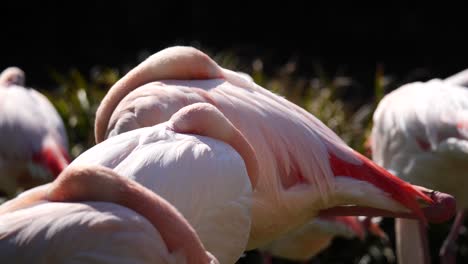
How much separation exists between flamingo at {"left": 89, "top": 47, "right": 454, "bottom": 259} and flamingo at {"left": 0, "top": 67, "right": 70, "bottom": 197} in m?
1.55

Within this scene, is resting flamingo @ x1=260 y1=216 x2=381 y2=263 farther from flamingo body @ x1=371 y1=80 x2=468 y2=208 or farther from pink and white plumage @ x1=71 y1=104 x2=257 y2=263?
pink and white plumage @ x1=71 y1=104 x2=257 y2=263

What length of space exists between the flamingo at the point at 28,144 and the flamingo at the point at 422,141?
1.53 m

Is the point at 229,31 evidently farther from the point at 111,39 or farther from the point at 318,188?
the point at 318,188

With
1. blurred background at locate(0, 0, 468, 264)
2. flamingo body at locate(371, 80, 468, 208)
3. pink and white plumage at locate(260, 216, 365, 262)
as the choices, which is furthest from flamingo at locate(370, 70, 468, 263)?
blurred background at locate(0, 0, 468, 264)

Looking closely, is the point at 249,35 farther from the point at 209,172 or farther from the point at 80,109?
the point at 209,172

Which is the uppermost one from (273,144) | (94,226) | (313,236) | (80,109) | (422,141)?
(94,226)

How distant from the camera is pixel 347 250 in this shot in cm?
555

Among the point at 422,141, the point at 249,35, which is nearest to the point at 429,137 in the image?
the point at 422,141

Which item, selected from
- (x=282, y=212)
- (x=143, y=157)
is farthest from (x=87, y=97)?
(x=143, y=157)

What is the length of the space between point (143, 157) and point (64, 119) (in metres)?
3.33

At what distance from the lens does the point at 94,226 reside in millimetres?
2193

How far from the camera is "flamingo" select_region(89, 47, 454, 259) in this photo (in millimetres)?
3459

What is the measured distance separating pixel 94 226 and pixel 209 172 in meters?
0.72

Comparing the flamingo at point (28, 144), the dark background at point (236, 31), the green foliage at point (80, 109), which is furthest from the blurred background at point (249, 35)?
the flamingo at point (28, 144)
